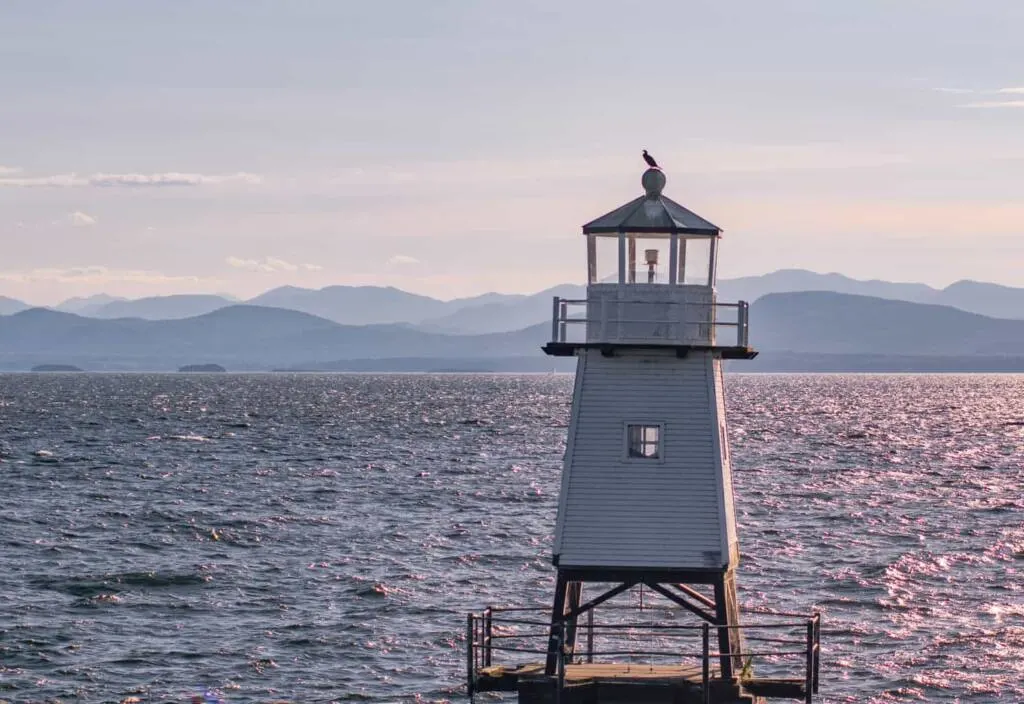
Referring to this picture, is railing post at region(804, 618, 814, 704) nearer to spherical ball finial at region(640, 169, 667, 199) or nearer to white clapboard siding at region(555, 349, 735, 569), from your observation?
white clapboard siding at region(555, 349, 735, 569)

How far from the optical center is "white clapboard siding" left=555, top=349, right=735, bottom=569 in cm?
2966

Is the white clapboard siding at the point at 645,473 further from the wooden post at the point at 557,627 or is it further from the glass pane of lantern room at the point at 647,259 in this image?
the glass pane of lantern room at the point at 647,259

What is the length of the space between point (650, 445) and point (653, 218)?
13.8ft

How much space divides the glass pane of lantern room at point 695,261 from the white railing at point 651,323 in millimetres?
578

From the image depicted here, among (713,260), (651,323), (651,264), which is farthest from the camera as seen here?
(713,260)

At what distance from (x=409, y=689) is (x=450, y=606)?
9.87 metres

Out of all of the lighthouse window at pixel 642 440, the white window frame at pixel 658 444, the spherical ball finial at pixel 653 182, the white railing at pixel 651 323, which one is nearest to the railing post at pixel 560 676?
the white window frame at pixel 658 444

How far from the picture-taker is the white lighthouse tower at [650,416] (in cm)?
2970

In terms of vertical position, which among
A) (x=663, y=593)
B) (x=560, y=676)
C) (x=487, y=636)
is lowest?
(x=560, y=676)

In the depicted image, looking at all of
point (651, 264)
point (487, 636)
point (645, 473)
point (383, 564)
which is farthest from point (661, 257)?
point (383, 564)

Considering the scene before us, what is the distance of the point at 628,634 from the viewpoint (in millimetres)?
45125

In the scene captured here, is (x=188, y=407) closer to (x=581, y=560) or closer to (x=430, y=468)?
(x=430, y=468)

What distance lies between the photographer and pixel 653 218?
3033cm

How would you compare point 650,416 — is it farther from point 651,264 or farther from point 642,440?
point 651,264
